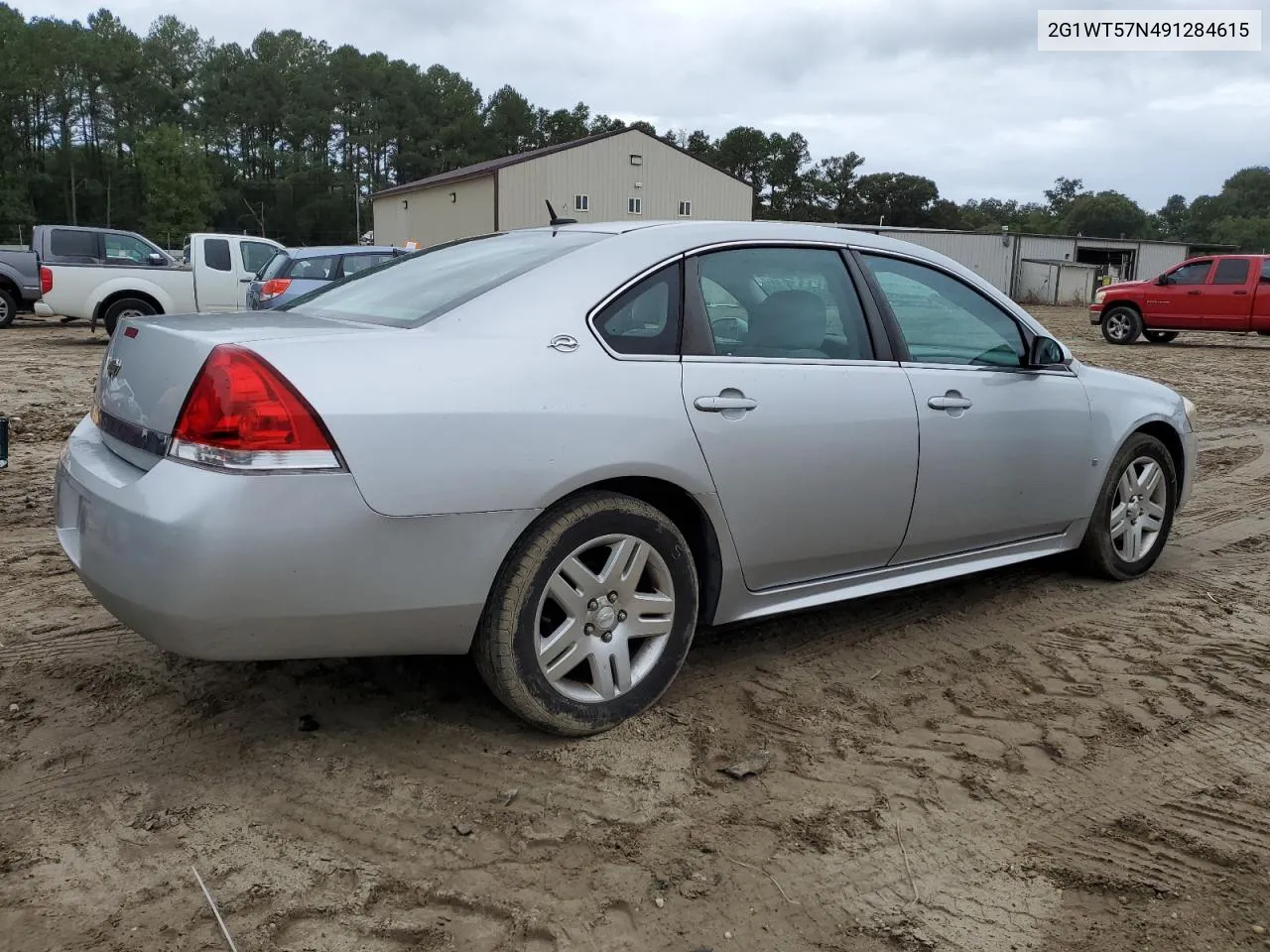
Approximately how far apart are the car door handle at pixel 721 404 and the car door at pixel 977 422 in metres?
0.79

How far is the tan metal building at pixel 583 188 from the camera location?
40.2 metres

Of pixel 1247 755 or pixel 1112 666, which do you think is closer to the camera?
pixel 1247 755

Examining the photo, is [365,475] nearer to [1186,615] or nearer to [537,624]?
[537,624]

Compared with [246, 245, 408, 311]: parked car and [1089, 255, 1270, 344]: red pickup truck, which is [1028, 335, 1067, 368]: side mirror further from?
[1089, 255, 1270, 344]: red pickup truck

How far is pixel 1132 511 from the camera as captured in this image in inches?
184

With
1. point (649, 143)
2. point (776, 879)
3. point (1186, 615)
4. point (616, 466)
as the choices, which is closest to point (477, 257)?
point (616, 466)

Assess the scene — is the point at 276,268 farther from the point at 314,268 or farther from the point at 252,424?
the point at 252,424

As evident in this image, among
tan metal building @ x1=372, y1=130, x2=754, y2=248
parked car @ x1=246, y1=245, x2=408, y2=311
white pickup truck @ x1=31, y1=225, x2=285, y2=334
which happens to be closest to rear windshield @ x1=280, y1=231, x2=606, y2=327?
parked car @ x1=246, y1=245, x2=408, y2=311

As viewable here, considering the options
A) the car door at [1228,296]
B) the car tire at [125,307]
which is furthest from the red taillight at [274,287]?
the car door at [1228,296]

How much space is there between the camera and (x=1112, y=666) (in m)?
3.70

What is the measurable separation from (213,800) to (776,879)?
4.67 ft

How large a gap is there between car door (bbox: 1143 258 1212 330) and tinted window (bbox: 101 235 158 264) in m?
17.4

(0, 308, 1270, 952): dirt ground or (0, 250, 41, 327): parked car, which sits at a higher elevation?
(0, 250, 41, 327): parked car

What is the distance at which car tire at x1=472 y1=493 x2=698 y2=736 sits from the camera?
109 inches
